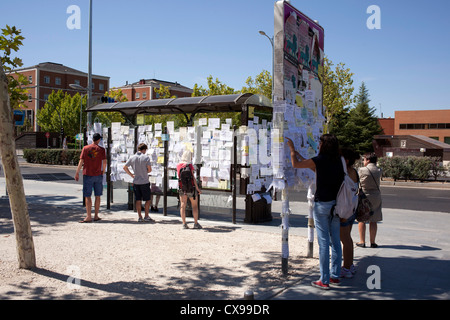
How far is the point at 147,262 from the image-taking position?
5.91 metres

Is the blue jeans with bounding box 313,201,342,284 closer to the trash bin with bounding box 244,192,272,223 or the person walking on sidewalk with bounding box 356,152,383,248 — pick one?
the person walking on sidewalk with bounding box 356,152,383,248

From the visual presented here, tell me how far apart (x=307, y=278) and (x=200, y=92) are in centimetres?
3472

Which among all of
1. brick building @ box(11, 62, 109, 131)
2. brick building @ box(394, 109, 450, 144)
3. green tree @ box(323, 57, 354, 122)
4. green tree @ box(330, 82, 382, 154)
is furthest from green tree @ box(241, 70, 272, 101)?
brick building @ box(11, 62, 109, 131)

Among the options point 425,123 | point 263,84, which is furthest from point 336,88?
point 425,123

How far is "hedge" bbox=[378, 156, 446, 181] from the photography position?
2158 centimetres

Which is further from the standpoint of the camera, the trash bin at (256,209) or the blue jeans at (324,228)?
the trash bin at (256,209)

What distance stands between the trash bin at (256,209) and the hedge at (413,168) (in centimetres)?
1510

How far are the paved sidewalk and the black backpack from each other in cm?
141

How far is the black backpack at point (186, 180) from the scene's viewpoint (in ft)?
27.1

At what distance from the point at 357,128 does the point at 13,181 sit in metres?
52.5

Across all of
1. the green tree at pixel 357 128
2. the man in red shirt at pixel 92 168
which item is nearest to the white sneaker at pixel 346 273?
the man in red shirt at pixel 92 168

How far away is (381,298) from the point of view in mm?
4449

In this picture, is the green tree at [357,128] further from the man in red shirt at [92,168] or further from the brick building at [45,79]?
the brick building at [45,79]

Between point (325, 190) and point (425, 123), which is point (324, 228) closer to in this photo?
point (325, 190)
